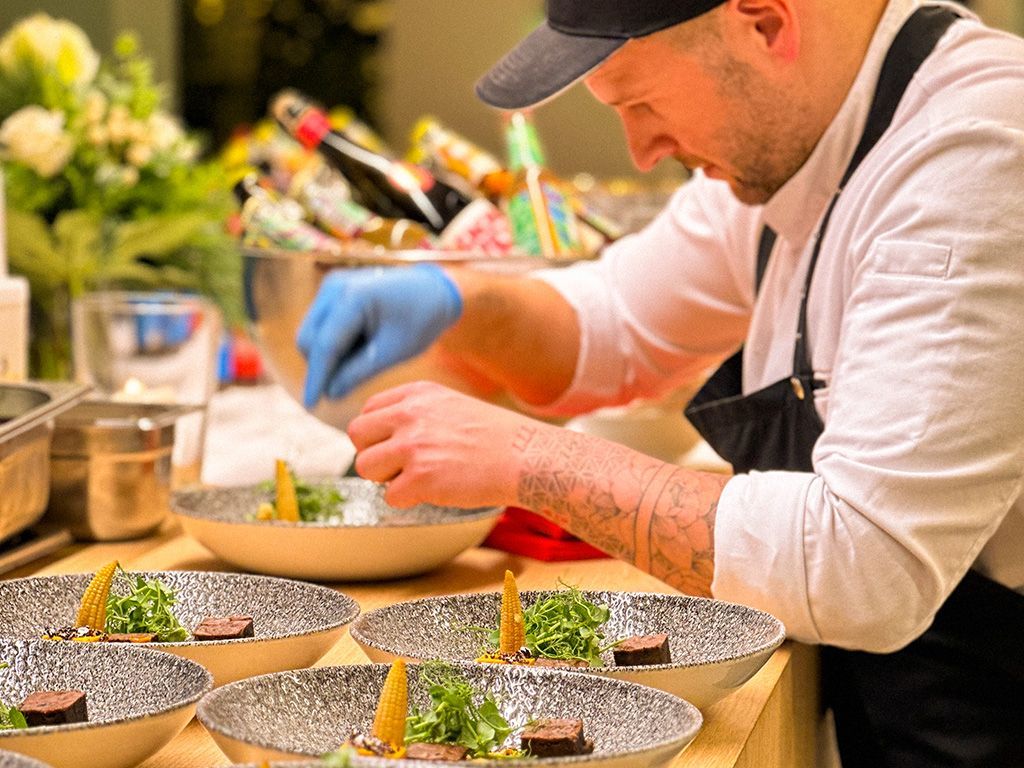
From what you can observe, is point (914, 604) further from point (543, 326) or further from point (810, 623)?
point (543, 326)

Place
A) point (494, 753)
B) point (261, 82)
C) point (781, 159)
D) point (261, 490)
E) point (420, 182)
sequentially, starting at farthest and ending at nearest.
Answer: point (261, 82), point (420, 182), point (261, 490), point (781, 159), point (494, 753)

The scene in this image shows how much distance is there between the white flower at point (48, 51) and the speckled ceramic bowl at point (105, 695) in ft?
5.34

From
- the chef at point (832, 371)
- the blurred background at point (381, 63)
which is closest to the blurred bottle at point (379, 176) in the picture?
the chef at point (832, 371)

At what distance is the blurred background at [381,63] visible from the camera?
6.02 m

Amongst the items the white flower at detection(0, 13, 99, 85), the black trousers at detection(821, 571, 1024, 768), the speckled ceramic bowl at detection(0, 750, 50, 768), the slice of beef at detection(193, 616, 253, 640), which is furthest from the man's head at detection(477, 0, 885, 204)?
the white flower at detection(0, 13, 99, 85)

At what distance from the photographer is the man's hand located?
4.66ft

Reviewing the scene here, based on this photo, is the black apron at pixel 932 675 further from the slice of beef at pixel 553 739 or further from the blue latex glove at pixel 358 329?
the slice of beef at pixel 553 739

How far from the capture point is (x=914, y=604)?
1.32 meters

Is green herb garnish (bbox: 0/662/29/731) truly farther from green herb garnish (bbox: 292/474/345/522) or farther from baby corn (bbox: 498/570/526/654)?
green herb garnish (bbox: 292/474/345/522)

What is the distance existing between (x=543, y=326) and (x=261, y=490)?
1.72ft

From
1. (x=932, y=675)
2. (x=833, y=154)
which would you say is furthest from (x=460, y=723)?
(x=833, y=154)

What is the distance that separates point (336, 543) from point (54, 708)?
0.58 metres

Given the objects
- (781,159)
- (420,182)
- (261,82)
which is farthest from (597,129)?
(781,159)

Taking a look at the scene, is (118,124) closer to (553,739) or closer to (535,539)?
(535,539)
